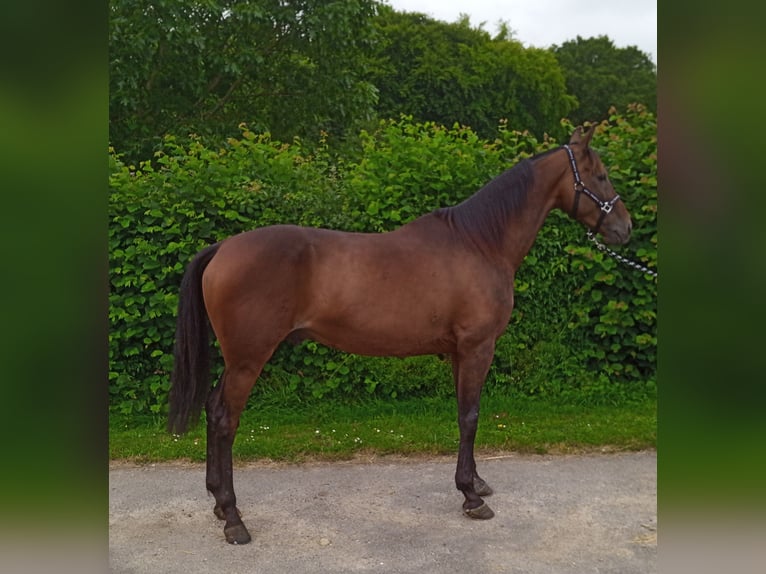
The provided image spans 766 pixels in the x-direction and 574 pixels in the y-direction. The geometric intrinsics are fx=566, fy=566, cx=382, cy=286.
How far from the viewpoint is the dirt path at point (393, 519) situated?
9.80 ft

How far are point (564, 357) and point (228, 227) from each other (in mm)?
3562

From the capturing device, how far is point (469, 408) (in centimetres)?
360

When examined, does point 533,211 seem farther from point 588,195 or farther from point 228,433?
point 228,433

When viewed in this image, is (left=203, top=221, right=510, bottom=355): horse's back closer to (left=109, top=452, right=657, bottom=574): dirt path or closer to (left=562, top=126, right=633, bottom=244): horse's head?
(left=562, top=126, right=633, bottom=244): horse's head

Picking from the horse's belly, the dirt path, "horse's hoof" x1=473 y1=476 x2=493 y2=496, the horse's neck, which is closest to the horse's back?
the horse's belly

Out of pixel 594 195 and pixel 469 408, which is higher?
pixel 594 195

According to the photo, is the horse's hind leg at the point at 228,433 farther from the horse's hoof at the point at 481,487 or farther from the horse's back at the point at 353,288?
the horse's hoof at the point at 481,487

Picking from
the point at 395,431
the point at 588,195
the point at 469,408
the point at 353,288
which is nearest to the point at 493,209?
the point at 588,195

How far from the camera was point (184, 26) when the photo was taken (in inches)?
434

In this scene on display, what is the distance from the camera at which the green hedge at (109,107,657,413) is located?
5.21 metres

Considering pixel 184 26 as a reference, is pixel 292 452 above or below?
below

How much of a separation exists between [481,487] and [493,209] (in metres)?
1.85
